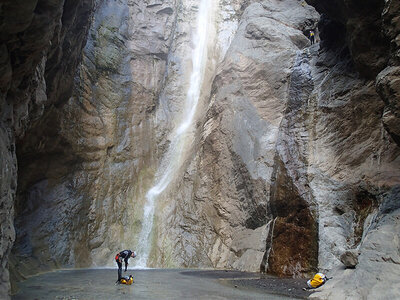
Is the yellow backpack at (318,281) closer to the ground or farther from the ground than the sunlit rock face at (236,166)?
closer to the ground

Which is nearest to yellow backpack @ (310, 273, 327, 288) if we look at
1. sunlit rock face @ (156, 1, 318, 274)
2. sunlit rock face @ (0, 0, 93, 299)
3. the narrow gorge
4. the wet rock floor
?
the wet rock floor

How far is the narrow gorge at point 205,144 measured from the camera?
30.3 ft

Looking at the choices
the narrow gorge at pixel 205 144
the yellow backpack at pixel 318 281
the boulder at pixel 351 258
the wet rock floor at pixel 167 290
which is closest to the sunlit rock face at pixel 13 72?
the narrow gorge at pixel 205 144

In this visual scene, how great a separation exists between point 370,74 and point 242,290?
11354 millimetres

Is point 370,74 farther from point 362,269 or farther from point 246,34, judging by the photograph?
point 246,34

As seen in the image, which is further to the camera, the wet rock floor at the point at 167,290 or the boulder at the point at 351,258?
the wet rock floor at the point at 167,290

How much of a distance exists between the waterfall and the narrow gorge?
0.44ft

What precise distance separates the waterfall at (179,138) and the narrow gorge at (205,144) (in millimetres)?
134

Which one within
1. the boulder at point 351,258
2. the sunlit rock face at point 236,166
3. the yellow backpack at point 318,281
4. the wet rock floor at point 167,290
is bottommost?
the wet rock floor at point 167,290

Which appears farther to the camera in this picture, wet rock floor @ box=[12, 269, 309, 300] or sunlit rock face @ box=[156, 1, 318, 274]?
sunlit rock face @ box=[156, 1, 318, 274]

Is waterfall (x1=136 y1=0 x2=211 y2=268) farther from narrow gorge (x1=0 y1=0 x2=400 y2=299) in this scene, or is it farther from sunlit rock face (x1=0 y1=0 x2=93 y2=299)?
sunlit rock face (x1=0 y1=0 x2=93 y2=299)

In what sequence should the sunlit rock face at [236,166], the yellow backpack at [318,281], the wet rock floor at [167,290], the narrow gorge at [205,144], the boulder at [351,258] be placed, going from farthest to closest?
1. the sunlit rock face at [236,166]
2. the yellow backpack at [318,281]
3. the narrow gorge at [205,144]
4. the wet rock floor at [167,290]
5. the boulder at [351,258]

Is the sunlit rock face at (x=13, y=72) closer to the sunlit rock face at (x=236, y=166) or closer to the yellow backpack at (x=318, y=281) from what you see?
the yellow backpack at (x=318, y=281)

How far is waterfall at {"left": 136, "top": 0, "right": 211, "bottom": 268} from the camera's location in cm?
2119
